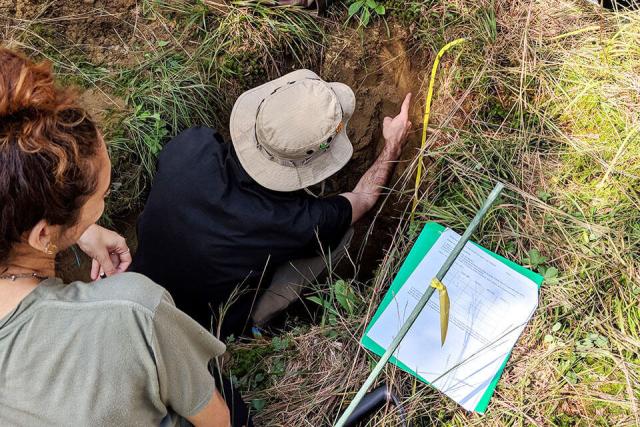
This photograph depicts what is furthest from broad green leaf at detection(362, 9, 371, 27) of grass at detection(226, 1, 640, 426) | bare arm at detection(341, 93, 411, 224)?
bare arm at detection(341, 93, 411, 224)

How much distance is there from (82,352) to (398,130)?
164cm

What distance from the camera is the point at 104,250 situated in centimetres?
193

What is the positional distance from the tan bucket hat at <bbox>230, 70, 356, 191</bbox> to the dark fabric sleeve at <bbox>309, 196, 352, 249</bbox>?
11 cm

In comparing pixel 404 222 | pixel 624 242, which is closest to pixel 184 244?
pixel 404 222

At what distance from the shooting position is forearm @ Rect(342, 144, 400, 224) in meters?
2.22

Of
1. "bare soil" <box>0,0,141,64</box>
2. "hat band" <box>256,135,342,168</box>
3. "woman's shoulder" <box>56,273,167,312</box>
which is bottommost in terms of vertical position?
"hat band" <box>256,135,342,168</box>

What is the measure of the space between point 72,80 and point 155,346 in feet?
5.42

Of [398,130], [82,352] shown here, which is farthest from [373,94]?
[82,352]

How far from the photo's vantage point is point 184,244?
1.83 metres

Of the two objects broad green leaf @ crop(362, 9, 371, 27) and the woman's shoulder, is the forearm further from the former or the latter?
the woman's shoulder

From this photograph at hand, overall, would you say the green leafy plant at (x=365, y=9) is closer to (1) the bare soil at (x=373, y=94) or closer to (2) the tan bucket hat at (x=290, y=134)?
(1) the bare soil at (x=373, y=94)

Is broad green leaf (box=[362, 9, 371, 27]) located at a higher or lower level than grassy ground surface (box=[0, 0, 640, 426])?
higher

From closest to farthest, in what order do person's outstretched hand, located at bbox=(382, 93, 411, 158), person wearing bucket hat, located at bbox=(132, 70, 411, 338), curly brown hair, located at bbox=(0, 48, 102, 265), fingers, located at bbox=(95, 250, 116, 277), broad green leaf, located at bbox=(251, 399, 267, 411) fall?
curly brown hair, located at bbox=(0, 48, 102, 265) < person wearing bucket hat, located at bbox=(132, 70, 411, 338) < fingers, located at bbox=(95, 250, 116, 277) < broad green leaf, located at bbox=(251, 399, 267, 411) < person's outstretched hand, located at bbox=(382, 93, 411, 158)

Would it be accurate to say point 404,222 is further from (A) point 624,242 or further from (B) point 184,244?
(B) point 184,244
